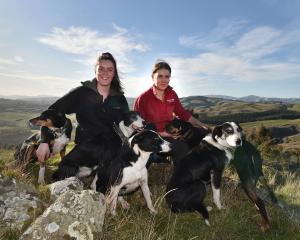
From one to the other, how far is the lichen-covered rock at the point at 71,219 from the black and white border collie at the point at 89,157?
290cm

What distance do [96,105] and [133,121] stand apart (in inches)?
39.4

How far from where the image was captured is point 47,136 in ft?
26.7

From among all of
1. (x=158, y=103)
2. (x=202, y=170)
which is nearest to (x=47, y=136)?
(x=158, y=103)

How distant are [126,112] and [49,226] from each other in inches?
173

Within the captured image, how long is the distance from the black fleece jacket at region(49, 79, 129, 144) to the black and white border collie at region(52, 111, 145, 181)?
312mm

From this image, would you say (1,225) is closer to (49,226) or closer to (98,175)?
(49,226)

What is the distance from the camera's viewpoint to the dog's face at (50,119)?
7680mm

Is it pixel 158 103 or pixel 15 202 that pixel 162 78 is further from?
pixel 15 202

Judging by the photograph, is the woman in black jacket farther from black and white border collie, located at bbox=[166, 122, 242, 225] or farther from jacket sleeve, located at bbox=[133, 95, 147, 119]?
black and white border collie, located at bbox=[166, 122, 242, 225]

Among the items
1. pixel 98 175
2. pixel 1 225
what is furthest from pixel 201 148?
pixel 1 225

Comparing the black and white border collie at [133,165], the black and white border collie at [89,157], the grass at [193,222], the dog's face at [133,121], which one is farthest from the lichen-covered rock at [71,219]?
the dog's face at [133,121]

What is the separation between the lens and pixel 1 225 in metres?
4.80

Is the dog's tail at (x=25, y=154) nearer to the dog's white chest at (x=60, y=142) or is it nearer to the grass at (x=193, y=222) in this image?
the grass at (x=193, y=222)

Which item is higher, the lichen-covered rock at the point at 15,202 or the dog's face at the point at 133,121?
the dog's face at the point at 133,121
